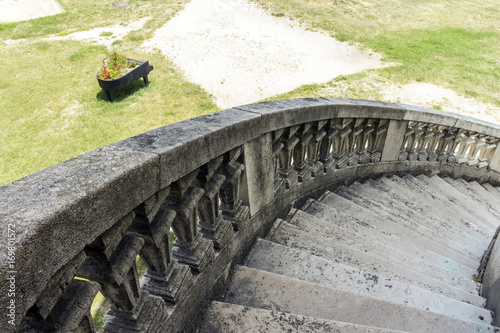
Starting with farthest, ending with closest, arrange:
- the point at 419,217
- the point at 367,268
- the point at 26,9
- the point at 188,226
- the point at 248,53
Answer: the point at 26,9
the point at 248,53
the point at 419,217
the point at 367,268
the point at 188,226

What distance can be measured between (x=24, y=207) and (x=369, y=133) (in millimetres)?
4474

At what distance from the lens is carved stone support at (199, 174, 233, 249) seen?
2352mm

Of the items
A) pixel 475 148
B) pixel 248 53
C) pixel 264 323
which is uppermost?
pixel 264 323

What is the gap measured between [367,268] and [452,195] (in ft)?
11.3

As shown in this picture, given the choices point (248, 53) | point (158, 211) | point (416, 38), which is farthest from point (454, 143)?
point (416, 38)

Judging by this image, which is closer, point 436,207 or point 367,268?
point 367,268

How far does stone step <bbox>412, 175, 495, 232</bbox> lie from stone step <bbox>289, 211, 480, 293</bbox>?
2.06m

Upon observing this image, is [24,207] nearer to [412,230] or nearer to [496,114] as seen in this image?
[412,230]

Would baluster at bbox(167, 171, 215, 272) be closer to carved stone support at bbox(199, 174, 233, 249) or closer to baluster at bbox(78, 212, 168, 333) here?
carved stone support at bbox(199, 174, 233, 249)

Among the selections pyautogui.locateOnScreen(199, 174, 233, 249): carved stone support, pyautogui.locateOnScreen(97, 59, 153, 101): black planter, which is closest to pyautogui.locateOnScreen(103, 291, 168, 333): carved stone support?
pyautogui.locateOnScreen(199, 174, 233, 249): carved stone support

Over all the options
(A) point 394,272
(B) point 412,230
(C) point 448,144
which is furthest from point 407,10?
(A) point 394,272

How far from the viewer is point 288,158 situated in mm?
3535

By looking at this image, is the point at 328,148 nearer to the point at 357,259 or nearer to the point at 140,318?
the point at 357,259

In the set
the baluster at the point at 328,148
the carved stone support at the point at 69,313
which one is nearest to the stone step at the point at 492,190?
the baluster at the point at 328,148
